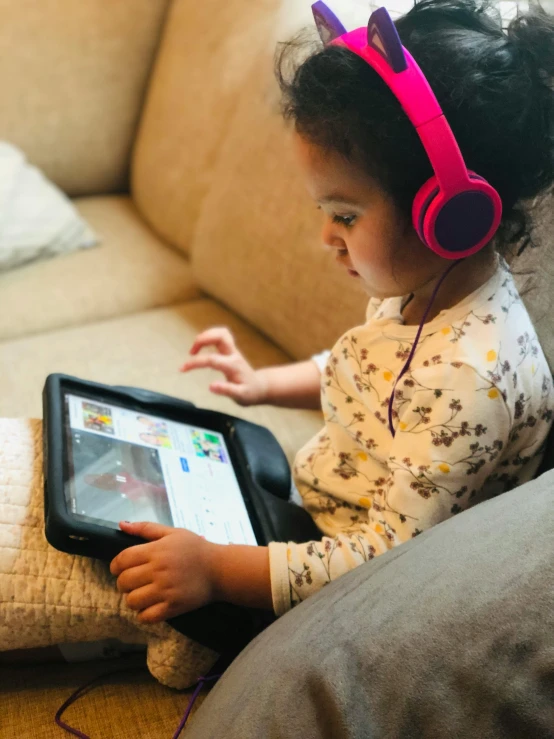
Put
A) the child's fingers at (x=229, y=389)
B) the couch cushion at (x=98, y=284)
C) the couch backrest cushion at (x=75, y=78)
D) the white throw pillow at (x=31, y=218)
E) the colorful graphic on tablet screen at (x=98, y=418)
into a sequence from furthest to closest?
the couch backrest cushion at (x=75, y=78)
the white throw pillow at (x=31, y=218)
the couch cushion at (x=98, y=284)
the child's fingers at (x=229, y=389)
the colorful graphic on tablet screen at (x=98, y=418)

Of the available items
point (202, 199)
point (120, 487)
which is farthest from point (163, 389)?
point (202, 199)

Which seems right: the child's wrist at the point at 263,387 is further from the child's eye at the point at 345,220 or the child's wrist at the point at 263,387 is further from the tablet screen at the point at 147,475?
the child's eye at the point at 345,220

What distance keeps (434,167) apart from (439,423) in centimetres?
21

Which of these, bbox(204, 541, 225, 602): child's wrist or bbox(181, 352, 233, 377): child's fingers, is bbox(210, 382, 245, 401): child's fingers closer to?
bbox(181, 352, 233, 377): child's fingers

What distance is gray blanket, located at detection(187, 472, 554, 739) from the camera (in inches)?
16.1

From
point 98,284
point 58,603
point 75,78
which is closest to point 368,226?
point 58,603

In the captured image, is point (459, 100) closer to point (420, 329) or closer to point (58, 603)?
point (420, 329)

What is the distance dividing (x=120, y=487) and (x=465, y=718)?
0.40m

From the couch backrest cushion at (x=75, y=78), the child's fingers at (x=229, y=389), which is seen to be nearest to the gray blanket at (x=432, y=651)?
the child's fingers at (x=229, y=389)

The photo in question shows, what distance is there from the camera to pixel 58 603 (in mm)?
648

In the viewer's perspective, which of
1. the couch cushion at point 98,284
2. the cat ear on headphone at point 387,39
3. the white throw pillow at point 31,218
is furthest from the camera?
the white throw pillow at point 31,218

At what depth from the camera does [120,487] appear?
70 centimetres

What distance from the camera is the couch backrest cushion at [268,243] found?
1.07 metres

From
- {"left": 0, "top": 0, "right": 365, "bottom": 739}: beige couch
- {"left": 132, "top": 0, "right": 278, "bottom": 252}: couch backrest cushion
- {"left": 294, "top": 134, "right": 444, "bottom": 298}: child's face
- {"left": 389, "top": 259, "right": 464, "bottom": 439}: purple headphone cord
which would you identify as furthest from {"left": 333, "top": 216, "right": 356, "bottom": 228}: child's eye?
{"left": 132, "top": 0, "right": 278, "bottom": 252}: couch backrest cushion
